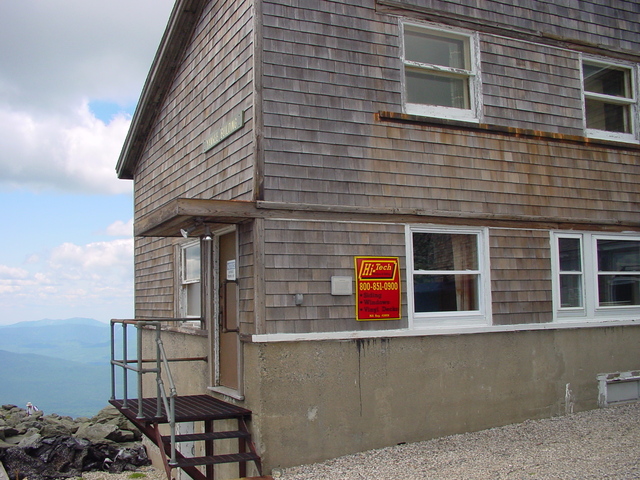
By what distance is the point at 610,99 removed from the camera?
32.6 feet

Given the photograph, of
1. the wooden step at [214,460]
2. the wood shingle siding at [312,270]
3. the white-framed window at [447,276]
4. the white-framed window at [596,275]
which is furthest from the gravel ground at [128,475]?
the white-framed window at [596,275]

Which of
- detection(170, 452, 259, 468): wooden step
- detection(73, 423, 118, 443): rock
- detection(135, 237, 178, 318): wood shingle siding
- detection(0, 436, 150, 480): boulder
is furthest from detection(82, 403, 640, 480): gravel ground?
detection(73, 423, 118, 443): rock

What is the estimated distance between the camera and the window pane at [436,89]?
8.51 meters

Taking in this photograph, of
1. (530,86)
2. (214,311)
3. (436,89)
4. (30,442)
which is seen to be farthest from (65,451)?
(530,86)

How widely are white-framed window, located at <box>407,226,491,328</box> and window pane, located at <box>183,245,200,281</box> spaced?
350cm

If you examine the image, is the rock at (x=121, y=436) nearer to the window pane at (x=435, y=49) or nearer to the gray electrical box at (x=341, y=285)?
the gray electrical box at (x=341, y=285)

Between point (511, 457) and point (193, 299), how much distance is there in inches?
207

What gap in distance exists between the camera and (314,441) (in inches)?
287

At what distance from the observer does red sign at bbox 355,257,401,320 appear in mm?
7668

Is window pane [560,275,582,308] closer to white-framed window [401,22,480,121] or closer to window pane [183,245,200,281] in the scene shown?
white-framed window [401,22,480,121]

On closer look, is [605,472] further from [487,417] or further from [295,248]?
[295,248]

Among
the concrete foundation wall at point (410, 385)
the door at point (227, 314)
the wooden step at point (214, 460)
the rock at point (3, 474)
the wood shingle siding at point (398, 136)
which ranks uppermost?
the wood shingle siding at point (398, 136)

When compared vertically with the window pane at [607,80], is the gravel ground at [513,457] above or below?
below

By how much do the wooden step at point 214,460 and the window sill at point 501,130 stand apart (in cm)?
420
